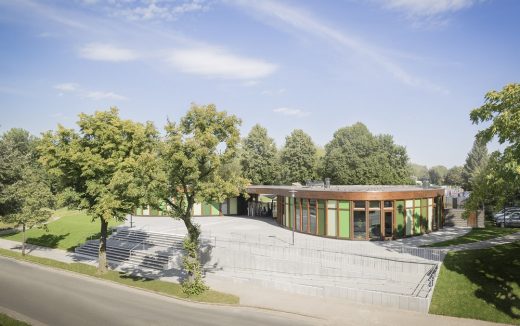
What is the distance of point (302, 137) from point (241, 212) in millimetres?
26146

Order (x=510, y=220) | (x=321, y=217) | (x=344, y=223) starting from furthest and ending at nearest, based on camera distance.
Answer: (x=510, y=220)
(x=321, y=217)
(x=344, y=223)

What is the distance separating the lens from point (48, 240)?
42.7 meters

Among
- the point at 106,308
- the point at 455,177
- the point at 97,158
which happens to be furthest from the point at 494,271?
the point at 455,177

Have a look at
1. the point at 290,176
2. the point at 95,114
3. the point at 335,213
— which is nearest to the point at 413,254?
the point at 335,213

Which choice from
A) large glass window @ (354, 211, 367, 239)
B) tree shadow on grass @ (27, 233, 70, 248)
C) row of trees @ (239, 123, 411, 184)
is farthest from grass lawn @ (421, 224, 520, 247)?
tree shadow on grass @ (27, 233, 70, 248)

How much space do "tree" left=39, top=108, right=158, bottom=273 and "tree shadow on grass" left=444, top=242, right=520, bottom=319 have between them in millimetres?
21997

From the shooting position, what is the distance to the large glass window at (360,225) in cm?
3244

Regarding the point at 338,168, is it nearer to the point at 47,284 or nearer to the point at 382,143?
the point at 382,143

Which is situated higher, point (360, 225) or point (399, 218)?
point (399, 218)

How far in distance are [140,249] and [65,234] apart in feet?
48.8

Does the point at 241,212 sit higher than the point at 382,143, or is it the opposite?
the point at 382,143

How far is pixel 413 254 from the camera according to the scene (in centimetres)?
2652

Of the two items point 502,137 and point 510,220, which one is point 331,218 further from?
point 510,220

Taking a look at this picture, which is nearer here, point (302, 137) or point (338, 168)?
point (338, 168)
